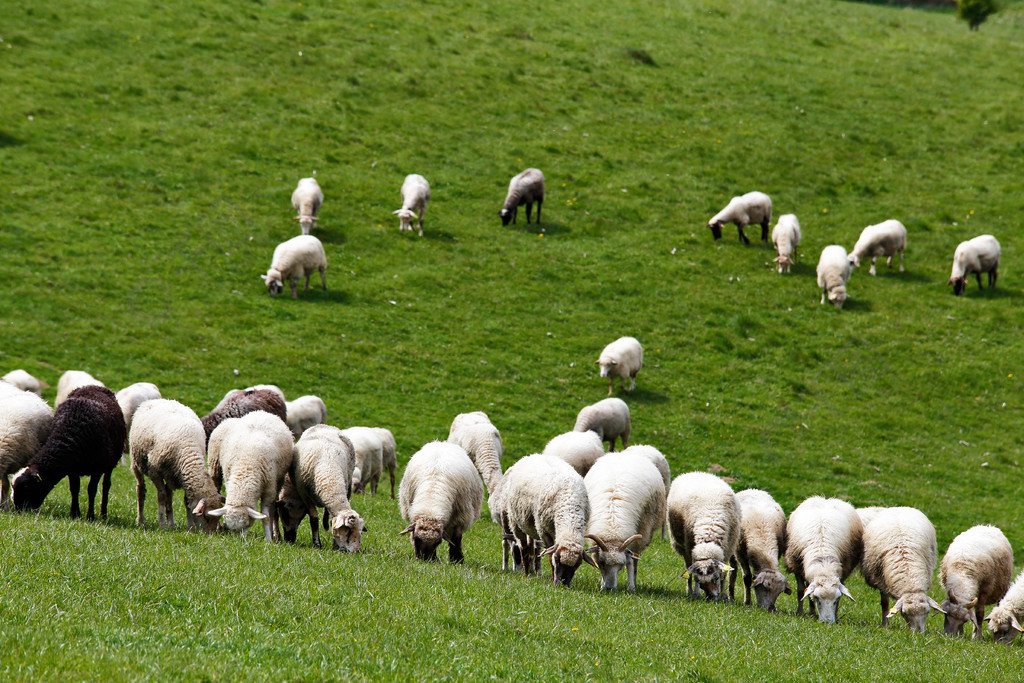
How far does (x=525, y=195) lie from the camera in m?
33.2

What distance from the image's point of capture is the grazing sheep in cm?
1586

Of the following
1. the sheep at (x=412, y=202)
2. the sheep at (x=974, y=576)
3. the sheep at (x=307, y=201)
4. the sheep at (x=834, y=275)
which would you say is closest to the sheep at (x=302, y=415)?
the sheep at (x=307, y=201)

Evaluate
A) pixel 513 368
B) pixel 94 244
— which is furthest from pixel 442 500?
pixel 94 244

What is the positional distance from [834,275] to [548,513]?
21.1 meters

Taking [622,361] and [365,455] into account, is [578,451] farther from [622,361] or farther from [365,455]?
[622,361]

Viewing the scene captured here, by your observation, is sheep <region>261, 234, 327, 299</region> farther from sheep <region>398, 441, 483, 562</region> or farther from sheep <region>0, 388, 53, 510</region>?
sheep <region>398, 441, 483, 562</region>

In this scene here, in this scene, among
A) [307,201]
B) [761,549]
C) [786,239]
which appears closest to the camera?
[761,549]

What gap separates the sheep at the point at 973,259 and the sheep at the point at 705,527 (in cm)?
2156

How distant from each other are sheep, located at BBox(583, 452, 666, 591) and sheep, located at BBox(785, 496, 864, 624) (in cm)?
209

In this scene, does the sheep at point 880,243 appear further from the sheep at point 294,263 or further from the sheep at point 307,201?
the sheep at point 307,201

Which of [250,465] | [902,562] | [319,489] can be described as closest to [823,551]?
[902,562]

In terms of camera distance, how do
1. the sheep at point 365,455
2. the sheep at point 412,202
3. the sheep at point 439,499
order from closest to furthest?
the sheep at point 439,499 → the sheep at point 365,455 → the sheep at point 412,202

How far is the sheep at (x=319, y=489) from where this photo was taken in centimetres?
1209

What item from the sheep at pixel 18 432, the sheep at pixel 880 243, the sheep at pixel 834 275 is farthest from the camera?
the sheep at pixel 880 243
